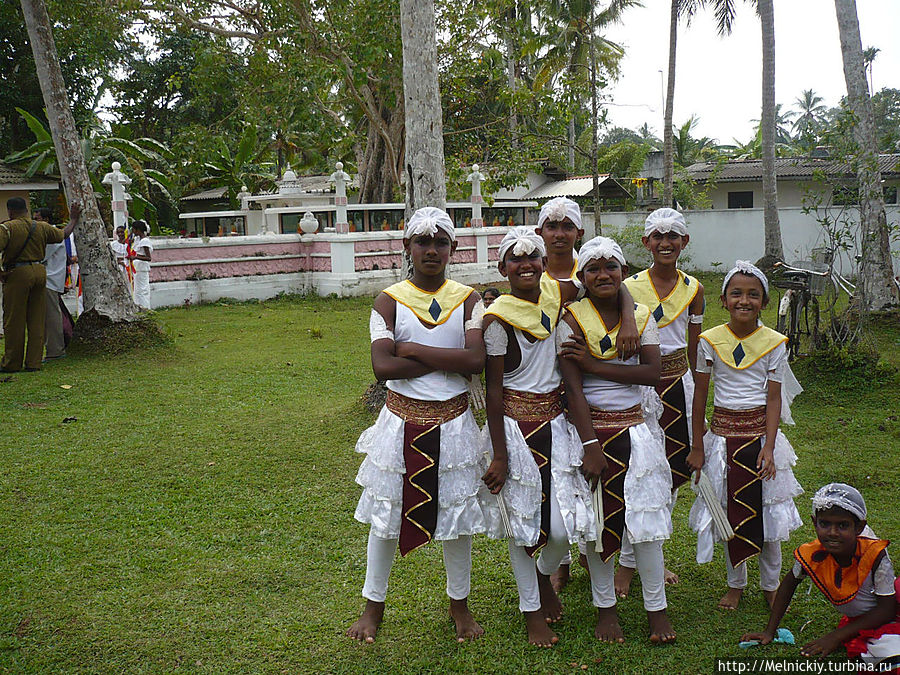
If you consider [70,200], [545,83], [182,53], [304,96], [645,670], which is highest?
[182,53]

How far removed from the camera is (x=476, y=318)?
10.2ft

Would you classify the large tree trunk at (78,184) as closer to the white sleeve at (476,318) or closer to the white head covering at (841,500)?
the white sleeve at (476,318)

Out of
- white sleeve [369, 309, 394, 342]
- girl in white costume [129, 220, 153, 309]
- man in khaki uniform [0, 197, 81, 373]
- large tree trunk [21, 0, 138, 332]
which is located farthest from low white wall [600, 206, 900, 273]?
white sleeve [369, 309, 394, 342]

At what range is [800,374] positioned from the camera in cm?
758

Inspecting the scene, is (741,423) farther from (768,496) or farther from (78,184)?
(78,184)

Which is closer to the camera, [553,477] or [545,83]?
[553,477]

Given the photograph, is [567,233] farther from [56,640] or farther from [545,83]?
[545,83]

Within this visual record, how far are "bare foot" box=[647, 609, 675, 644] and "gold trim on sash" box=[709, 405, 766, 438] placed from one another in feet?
2.78

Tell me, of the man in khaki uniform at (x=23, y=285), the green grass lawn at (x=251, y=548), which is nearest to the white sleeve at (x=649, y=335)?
the green grass lawn at (x=251, y=548)

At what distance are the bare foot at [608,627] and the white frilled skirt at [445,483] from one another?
0.65m

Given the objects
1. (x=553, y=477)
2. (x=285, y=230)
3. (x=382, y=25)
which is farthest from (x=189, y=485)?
(x=285, y=230)

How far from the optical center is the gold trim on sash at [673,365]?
3639 millimetres

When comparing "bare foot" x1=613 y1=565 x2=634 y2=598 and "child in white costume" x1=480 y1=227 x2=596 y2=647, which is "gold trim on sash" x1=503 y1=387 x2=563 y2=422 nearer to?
"child in white costume" x1=480 y1=227 x2=596 y2=647

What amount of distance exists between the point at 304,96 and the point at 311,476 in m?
11.2
